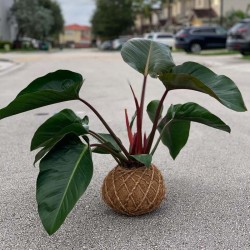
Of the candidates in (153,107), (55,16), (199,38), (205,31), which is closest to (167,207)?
(153,107)

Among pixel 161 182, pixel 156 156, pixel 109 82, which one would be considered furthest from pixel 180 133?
pixel 109 82

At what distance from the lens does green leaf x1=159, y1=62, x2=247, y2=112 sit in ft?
10.4

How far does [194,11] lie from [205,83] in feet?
203

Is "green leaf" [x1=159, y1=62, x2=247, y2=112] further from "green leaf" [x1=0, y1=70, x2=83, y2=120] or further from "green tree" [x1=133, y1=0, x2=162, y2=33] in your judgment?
"green tree" [x1=133, y1=0, x2=162, y2=33]

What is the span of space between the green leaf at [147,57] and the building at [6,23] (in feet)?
178

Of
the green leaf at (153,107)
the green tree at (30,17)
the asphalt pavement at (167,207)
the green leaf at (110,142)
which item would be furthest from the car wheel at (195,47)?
the green tree at (30,17)

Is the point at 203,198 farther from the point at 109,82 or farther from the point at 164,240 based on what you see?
the point at 109,82

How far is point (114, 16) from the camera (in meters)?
71.6

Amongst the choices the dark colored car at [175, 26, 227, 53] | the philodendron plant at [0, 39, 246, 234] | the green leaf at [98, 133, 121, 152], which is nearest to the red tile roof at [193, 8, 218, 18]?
the dark colored car at [175, 26, 227, 53]

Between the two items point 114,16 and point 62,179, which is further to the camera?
point 114,16

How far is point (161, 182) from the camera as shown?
368 cm

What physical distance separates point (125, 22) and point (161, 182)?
7005 cm

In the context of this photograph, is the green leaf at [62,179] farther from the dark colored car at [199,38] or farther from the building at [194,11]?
the building at [194,11]

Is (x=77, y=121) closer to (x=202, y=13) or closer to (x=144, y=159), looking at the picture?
(x=144, y=159)
